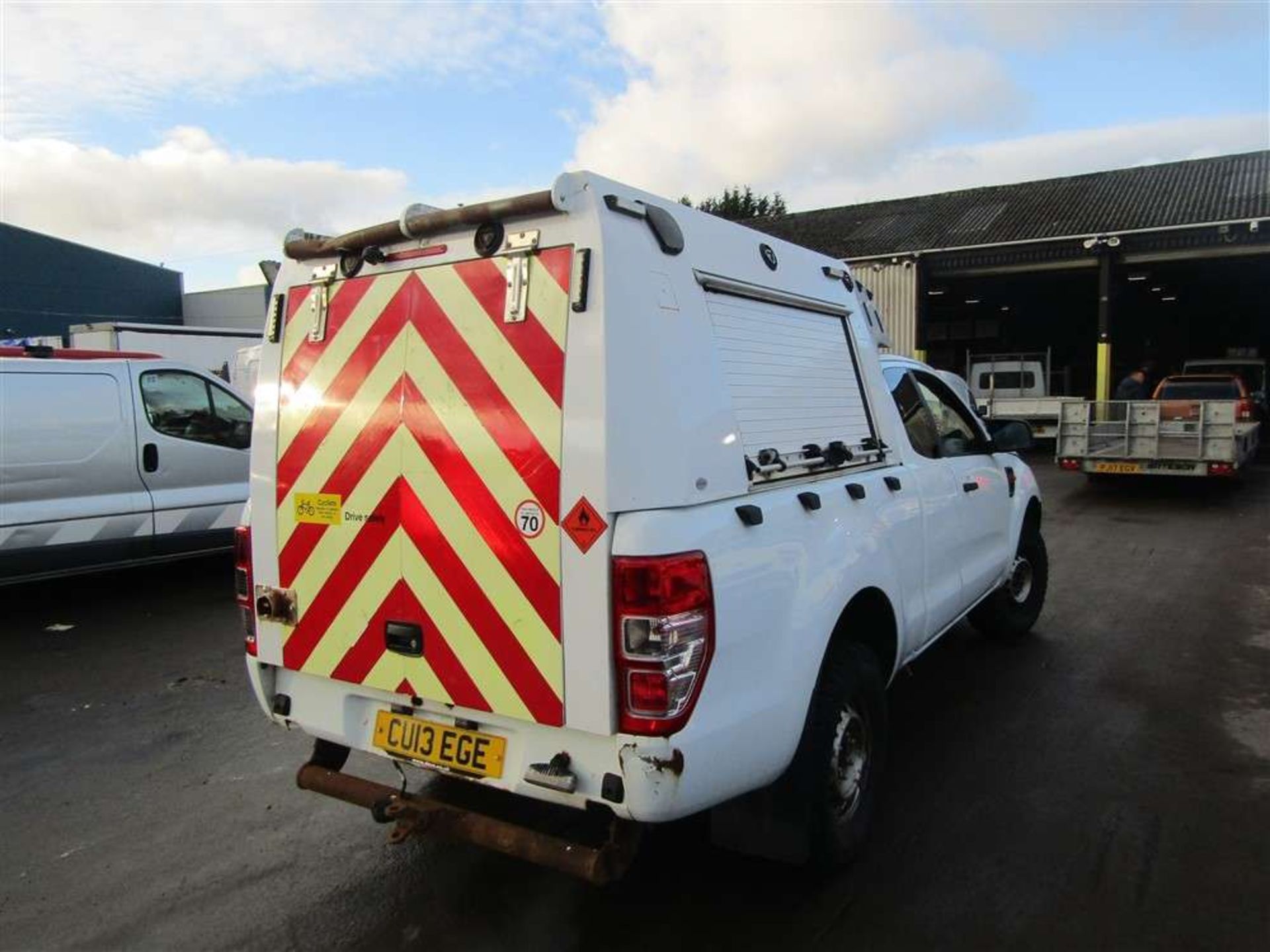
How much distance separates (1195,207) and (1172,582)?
637 inches

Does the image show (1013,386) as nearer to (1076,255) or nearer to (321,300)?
(1076,255)

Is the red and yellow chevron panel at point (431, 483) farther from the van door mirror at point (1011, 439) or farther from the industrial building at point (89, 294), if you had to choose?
the industrial building at point (89, 294)

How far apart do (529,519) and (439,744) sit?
32.5 inches

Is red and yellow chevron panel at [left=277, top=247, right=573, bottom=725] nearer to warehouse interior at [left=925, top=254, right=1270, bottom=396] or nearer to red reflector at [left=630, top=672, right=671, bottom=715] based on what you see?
red reflector at [left=630, top=672, right=671, bottom=715]

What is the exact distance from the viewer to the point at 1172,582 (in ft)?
25.3

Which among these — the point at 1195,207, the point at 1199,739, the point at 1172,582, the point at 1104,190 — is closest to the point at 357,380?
the point at 1199,739

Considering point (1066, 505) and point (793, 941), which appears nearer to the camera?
point (793, 941)

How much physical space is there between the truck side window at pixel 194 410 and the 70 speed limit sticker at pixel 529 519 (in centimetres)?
561

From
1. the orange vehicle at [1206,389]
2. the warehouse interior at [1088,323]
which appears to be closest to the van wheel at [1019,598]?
the orange vehicle at [1206,389]

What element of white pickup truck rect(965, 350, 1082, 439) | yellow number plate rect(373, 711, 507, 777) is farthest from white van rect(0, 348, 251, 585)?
white pickup truck rect(965, 350, 1082, 439)

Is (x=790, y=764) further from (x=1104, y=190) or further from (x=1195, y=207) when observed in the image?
(x=1104, y=190)

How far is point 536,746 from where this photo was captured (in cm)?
268

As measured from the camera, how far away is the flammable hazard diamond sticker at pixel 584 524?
2.49 metres

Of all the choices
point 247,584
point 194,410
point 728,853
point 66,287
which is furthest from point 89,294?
point 728,853
